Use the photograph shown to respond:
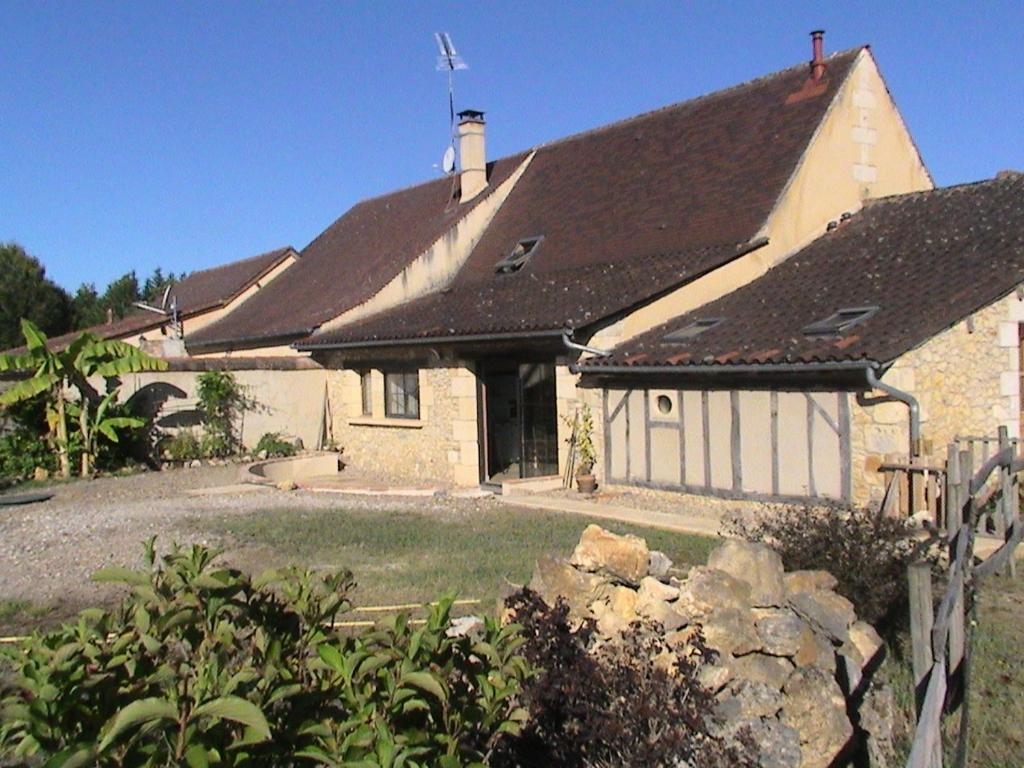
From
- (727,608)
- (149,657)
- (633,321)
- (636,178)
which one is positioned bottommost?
(727,608)

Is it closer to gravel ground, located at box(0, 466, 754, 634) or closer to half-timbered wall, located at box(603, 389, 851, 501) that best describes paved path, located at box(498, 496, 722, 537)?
gravel ground, located at box(0, 466, 754, 634)

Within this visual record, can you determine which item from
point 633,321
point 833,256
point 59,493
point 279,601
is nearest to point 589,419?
point 633,321

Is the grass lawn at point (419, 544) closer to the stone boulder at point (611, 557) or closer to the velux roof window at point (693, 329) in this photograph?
the stone boulder at point (611, 557)

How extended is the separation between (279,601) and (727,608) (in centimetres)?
280

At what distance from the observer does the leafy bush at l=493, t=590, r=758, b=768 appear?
400 cm

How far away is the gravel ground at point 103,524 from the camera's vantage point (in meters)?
8.70

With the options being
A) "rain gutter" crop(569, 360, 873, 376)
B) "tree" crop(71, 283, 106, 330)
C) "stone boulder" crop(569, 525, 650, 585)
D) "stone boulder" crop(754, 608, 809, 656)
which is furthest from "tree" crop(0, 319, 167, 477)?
"tree" crop(71, 283, 106, 330)

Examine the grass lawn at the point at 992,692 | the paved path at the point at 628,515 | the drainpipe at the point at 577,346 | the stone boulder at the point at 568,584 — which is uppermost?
the drainpipe at the point at 577,346

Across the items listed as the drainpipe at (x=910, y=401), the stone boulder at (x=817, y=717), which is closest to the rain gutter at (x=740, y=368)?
the drainpipe at (x=910, y=401)

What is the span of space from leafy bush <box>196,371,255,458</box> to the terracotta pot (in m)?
8.57

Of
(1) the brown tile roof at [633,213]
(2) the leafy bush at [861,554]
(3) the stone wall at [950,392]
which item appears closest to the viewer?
(2) the leafy bush at [861,554]

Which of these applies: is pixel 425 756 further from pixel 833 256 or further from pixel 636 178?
pixel 636 178

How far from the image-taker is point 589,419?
14.5 metres

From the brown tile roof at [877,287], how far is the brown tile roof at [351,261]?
7.60 m
